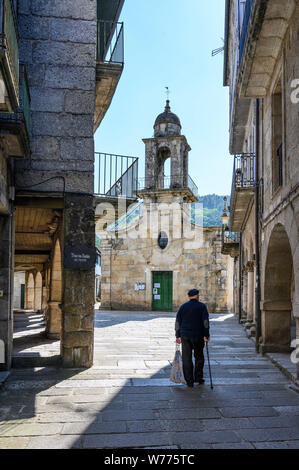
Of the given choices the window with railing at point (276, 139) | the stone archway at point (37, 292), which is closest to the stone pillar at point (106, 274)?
the stone archway at point (37, 292)

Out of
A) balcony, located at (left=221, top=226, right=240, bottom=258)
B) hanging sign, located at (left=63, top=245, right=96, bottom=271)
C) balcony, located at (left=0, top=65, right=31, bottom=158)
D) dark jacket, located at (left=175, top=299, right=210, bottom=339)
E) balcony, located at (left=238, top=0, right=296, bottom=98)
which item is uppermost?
balcony, located at (left=238, top=0, right=296, bottom=98)

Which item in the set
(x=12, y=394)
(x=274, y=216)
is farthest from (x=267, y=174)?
(x=12, y=394)

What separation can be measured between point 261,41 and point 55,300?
7.87 m

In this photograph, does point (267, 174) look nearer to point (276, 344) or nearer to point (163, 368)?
point (276, 344)

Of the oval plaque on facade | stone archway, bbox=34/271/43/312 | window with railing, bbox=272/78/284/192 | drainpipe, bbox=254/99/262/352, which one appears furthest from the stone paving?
stone archway, bbox=34/271/43/312

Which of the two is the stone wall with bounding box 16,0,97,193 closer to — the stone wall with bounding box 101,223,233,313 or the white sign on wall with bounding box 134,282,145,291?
the stone wall with bounding box 101,223,233,313

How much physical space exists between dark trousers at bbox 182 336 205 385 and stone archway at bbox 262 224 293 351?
3.14 m

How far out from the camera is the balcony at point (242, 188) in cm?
1290

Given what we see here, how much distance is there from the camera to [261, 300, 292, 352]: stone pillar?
1001cm

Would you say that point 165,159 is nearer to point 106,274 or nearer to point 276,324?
point 106,274

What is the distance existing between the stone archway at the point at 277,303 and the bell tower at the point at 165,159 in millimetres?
16689

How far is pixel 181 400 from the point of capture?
6281mm

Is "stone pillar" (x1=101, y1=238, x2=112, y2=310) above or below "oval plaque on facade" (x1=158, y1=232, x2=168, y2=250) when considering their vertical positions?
below
